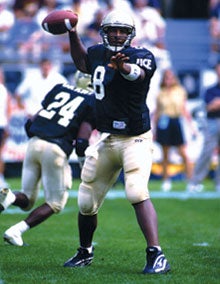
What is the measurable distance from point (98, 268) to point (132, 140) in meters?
0.85

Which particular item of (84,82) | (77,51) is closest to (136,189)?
(77,51)

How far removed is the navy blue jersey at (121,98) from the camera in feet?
18.5

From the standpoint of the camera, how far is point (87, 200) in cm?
575

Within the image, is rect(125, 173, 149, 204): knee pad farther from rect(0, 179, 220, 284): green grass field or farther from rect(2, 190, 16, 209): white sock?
rect(2, 190, 16, 209): white sock

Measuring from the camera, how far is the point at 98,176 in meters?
5.74

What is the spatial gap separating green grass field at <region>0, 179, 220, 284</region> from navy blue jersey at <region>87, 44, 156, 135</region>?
908 mm

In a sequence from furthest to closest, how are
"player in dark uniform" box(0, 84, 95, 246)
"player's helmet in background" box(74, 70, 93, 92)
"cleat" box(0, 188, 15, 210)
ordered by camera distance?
"player's helmet in background" box(74, 70, 93, 92) → "player in dark uniform" box(0, 84, 95, 246) → "cleat" box(0, 188, 15, 210)

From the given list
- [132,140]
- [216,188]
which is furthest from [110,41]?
[216,188]

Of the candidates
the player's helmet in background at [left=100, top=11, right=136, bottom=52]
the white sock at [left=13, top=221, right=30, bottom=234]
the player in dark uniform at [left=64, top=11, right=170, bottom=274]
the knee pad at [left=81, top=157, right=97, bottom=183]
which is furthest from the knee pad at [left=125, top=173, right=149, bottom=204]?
the white sock at [left=13, top=221, right=30, bottom=234]

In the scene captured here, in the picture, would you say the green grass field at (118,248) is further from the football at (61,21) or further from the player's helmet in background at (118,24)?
the football at (61,21)

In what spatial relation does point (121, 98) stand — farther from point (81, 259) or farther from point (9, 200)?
point (9, 200)

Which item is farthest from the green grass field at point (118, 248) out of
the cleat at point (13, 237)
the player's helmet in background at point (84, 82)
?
the player's helmet in background at point (84, 82)

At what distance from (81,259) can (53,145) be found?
4.27ft

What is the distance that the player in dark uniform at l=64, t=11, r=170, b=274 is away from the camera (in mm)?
5527
